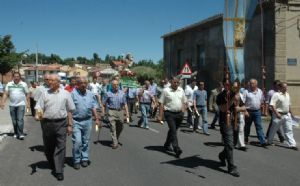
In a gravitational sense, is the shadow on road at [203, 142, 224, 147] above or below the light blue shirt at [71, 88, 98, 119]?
below

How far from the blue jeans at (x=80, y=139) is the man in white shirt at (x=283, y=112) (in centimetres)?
502

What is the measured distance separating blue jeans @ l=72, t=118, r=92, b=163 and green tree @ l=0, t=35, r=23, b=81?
117ft

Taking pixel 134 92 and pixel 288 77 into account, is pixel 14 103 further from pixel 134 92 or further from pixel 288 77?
pixel 288 77

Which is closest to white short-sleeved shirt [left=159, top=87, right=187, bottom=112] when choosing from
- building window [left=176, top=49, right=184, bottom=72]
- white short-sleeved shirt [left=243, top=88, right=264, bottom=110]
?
white short-sleeved shirt [left=243, top=88, right=264, bottom=110]

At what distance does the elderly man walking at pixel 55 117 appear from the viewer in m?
6.98

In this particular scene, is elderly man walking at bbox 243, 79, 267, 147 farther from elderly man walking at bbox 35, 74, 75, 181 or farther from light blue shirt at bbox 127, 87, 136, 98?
light blue shirt at bbox 127, 87, 136, 98

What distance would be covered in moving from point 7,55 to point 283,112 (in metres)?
36.2

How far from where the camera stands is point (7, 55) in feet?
137

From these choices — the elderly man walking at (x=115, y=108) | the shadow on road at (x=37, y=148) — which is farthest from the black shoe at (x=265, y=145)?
the shadow on road at (x=37, y=148)

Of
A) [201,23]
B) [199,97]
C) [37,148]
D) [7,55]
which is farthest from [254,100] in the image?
[7,55]

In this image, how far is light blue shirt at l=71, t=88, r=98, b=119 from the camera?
7.79m

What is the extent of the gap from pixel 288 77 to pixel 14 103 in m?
12.9

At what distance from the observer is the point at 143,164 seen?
809 centimetres

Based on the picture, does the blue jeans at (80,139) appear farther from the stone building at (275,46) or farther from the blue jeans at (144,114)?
the stone building at (275,46)
